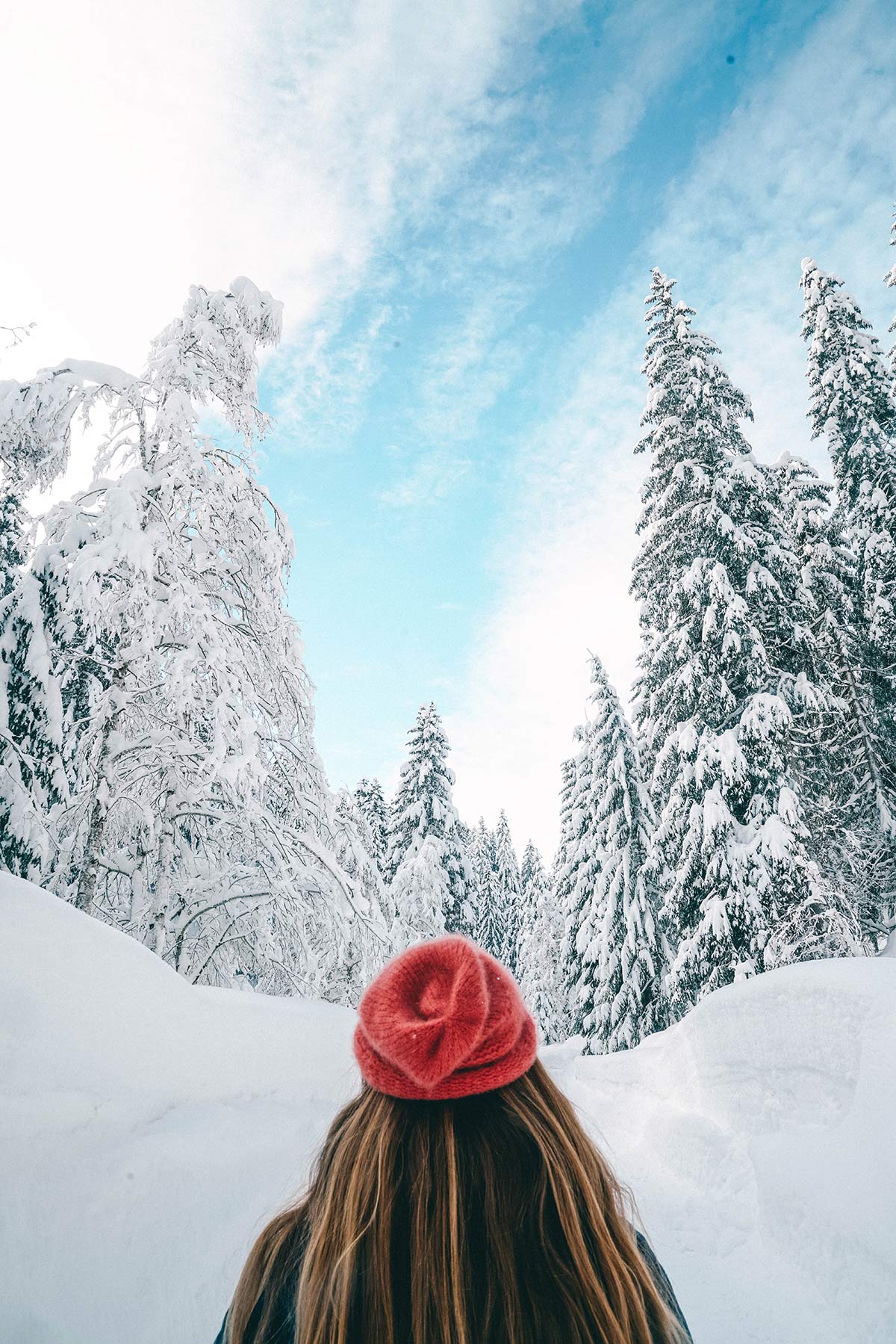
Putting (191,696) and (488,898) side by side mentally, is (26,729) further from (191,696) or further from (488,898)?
(488,898)

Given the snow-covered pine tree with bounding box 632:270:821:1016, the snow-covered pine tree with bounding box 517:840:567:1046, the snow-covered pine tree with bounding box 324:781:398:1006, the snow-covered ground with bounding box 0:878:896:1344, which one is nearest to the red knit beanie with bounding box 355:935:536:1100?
the snow-covered ground with bounding box 0:878:896:1344

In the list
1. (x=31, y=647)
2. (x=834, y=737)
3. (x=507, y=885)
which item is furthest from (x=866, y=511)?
(x=507, y=885)

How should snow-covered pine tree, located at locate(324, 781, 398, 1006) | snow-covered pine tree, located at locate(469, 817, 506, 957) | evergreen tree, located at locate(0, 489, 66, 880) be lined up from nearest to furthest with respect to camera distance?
evergreen tree, located at locate(0, 489, 66, 880)
snow-covered pine tree, located at locate(324, 781, 398, 1006)
snow-covered pine tree, located at locate(469, 817, 506, 957)

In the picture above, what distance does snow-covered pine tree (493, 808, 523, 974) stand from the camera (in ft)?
147

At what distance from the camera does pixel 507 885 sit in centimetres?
5084

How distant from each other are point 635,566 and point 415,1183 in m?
14.3

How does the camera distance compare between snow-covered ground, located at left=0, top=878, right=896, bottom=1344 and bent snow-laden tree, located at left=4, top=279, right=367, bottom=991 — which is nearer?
snow-covered ground, located at left=0, top=878, right=896, bottom=1344

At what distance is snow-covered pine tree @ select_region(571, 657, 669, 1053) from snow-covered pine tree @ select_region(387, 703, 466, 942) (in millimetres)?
4624

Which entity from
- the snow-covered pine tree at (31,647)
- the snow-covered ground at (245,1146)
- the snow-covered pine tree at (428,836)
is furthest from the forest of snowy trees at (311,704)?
the snow-covered ground at (245,1146)

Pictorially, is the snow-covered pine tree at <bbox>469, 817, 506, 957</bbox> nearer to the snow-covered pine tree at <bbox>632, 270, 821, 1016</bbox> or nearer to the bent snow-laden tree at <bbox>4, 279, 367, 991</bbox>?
the snow-covered pine tree at <bbox>632, 270, 821, 1016</bbox>

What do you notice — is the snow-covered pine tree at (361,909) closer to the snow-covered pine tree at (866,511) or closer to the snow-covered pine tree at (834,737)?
the snow-covered pine tree at (834,737)

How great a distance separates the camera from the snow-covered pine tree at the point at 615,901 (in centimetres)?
1766

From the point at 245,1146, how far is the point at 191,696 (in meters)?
4.54

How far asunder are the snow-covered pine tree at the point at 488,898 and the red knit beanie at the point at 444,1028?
34.2 metres
